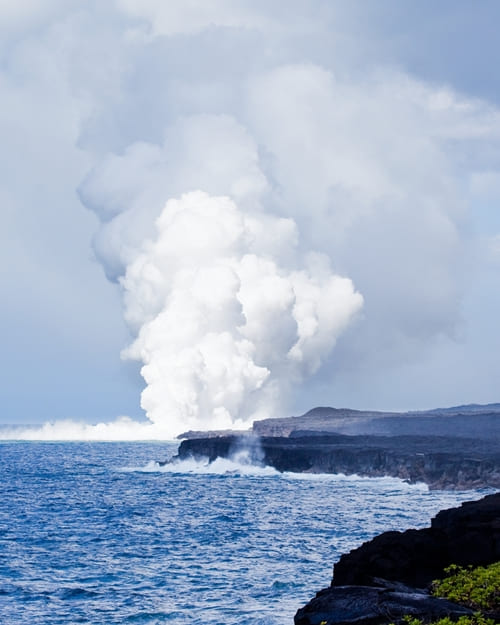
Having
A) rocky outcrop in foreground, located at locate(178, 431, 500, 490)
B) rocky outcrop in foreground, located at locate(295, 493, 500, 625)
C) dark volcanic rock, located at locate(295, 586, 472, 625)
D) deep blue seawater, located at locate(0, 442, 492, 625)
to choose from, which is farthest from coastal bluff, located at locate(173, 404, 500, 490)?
dark volcanic rock, located at locate(295, 586, 472, 625)

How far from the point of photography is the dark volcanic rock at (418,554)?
2464 centimetres

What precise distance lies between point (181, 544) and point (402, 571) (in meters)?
27.4

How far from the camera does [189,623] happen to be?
30.4 meters

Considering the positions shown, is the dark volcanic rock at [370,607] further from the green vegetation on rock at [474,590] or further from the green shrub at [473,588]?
the green shrub at [473,588]

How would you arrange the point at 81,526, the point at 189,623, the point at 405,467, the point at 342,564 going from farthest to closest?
the point at 405,467
the point at 81,526
the point at 189,623
the point at 342,564

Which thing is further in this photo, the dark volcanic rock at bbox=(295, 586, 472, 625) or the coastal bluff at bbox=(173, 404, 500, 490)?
the coastal bluff at bbox=(173, 404, 500, 490)

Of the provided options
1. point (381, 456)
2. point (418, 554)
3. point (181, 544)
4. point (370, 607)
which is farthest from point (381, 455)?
point (370, 607)

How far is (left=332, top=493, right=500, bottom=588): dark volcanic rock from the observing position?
24.6 m

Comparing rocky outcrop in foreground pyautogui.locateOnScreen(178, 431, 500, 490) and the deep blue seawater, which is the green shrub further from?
rocky outcrop in foreground pyautogui.locateOnScreen(178, 431, 500, 490)

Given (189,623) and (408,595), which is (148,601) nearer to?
(189,623)

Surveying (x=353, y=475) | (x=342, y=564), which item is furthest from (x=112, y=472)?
(x=342, y=564)

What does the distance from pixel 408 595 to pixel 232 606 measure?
14.9m

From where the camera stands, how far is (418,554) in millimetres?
25422

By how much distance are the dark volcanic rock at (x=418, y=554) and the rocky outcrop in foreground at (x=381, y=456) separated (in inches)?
2879
